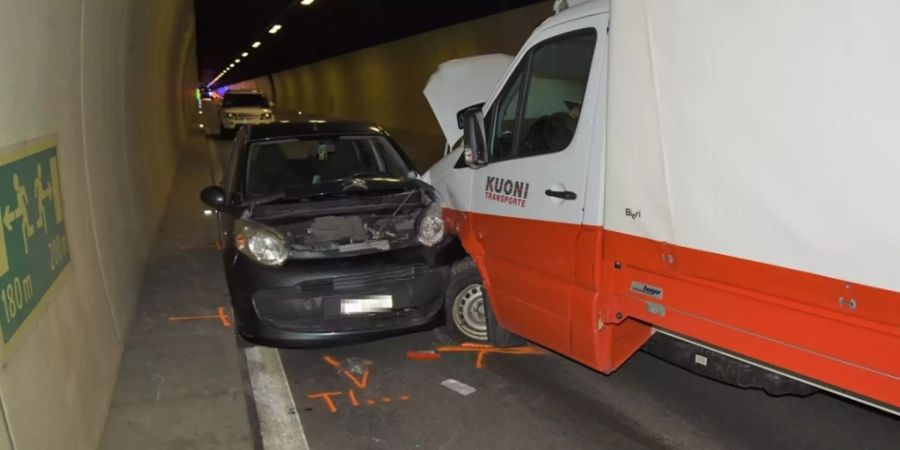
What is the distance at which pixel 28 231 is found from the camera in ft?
10.4

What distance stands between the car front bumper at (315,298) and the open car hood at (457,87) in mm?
2239

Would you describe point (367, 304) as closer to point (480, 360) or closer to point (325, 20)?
point (480, 360)

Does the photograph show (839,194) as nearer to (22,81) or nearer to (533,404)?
(533,404)

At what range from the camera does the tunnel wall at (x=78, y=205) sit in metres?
3.01

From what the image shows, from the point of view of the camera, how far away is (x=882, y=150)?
2648 millimetres

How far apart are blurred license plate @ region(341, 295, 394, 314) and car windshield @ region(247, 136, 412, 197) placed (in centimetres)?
134

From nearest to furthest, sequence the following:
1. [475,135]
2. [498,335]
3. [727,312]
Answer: [727,312] < [475,135] < [498,335]

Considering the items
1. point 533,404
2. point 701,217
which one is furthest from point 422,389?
point 701,217

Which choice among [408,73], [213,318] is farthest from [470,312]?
[408,73]

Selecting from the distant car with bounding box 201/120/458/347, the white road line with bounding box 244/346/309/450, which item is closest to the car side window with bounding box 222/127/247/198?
Result: the distant car with bounding box 201/120/458/347

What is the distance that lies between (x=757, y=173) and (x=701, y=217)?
0.37 metres

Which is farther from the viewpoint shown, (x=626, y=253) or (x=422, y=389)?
(x=422, y=389)

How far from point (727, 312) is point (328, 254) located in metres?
2.90

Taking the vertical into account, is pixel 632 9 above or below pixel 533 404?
above
